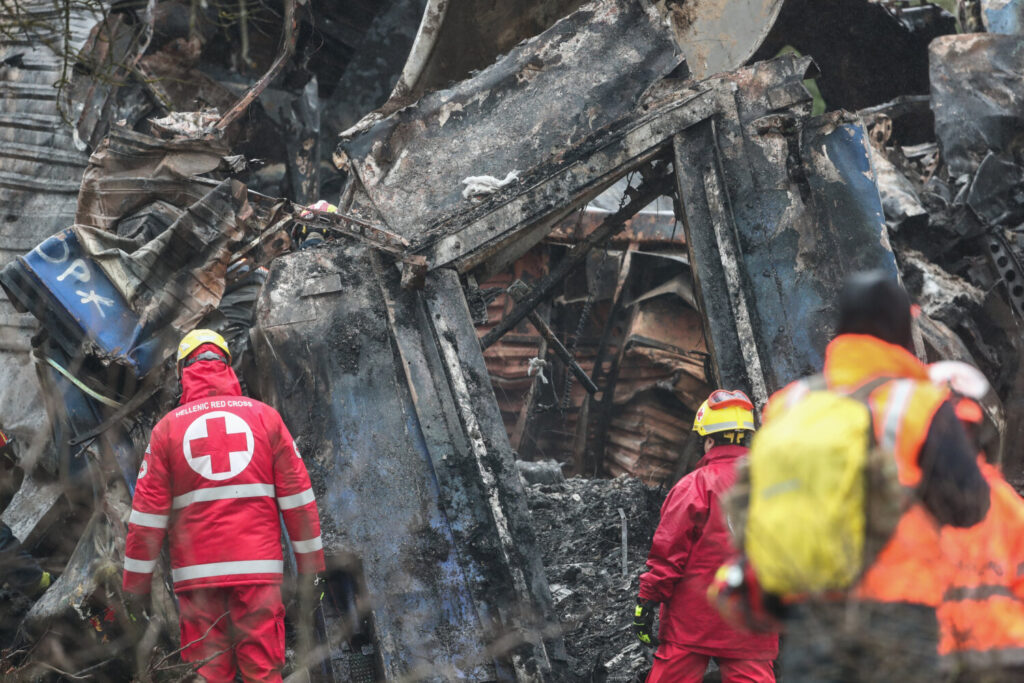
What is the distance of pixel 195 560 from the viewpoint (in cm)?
334

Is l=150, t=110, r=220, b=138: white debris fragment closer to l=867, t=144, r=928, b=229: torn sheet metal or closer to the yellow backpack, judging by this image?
l=867, t=144, r=928, b=229: torn sheet metal

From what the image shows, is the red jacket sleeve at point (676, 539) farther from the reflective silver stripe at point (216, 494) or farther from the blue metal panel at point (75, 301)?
the blue metal panel at point (75, 301)

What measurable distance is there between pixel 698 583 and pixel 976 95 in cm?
491

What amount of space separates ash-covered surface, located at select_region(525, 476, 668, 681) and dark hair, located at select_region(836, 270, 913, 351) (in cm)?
237

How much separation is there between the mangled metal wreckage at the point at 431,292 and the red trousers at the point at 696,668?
1.60 feet

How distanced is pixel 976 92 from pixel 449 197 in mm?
4213

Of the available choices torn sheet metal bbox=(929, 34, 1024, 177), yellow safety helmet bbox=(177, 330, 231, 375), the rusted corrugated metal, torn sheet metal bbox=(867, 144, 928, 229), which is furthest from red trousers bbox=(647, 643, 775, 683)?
torn sheet metal bbox=(929, 34, 1024, 177)

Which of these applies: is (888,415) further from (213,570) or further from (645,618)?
(213,570)

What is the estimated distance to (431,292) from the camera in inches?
171

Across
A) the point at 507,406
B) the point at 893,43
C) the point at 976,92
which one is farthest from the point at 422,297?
the point at 893,43

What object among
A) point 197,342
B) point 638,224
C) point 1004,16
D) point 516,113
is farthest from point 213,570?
point 1004,16

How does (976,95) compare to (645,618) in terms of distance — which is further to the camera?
(976,95)

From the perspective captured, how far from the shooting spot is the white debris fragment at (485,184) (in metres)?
4.61

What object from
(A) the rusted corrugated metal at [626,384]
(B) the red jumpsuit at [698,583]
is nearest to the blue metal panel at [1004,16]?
(A) the rusted corrugated metal at [626,384]
